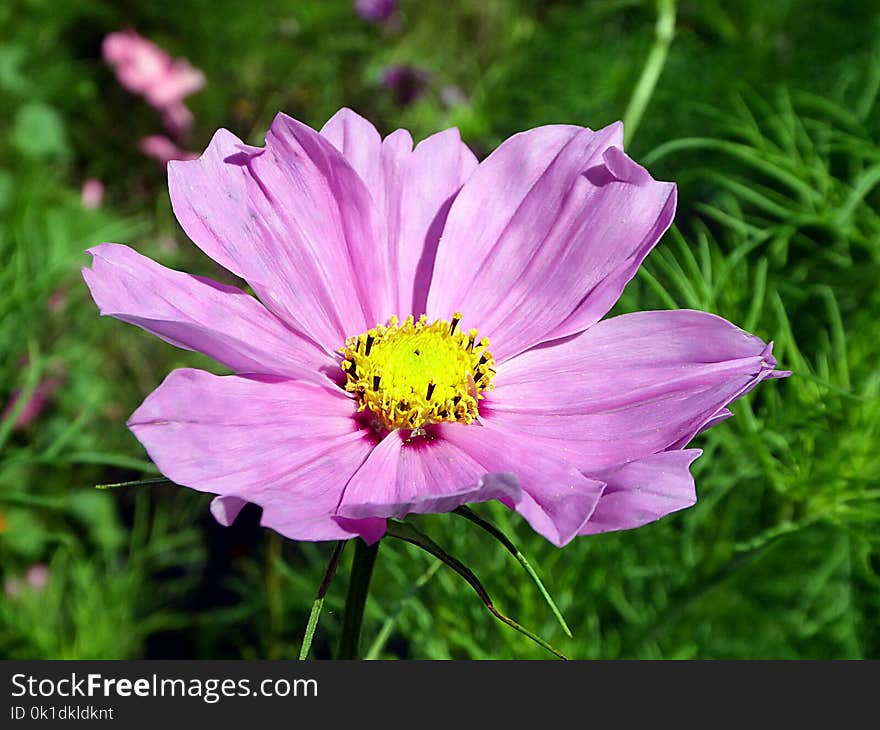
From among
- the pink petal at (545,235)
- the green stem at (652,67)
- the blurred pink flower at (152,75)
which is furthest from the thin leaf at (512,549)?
the blurred pink flower at (152,75)

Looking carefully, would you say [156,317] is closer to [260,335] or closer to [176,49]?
[260,335]

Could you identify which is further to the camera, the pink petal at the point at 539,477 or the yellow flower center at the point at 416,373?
the yellow flower center at the point at 416,373

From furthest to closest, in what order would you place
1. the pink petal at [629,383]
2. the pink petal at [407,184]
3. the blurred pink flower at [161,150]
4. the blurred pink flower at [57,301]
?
the blurred pink flower at [161,150], the blurred pink flower at [57,301], the pink petal at [407,184], the pink petal at [629,383]

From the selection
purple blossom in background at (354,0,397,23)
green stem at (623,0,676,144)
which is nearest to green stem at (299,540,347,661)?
green stem at (623,0,676,144)

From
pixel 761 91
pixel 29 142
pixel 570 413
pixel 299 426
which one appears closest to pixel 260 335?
pixel 299 426

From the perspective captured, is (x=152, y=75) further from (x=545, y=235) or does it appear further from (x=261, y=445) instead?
(x=261, y=445)

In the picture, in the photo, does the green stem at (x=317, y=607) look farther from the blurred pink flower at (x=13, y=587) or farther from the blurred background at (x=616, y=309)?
the blurred pink flower at (x=13, y=587)

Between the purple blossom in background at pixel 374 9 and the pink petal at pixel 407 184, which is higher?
the purple blossom in background at pixel 374 9

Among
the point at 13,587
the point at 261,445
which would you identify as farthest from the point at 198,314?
the point at 13,587
